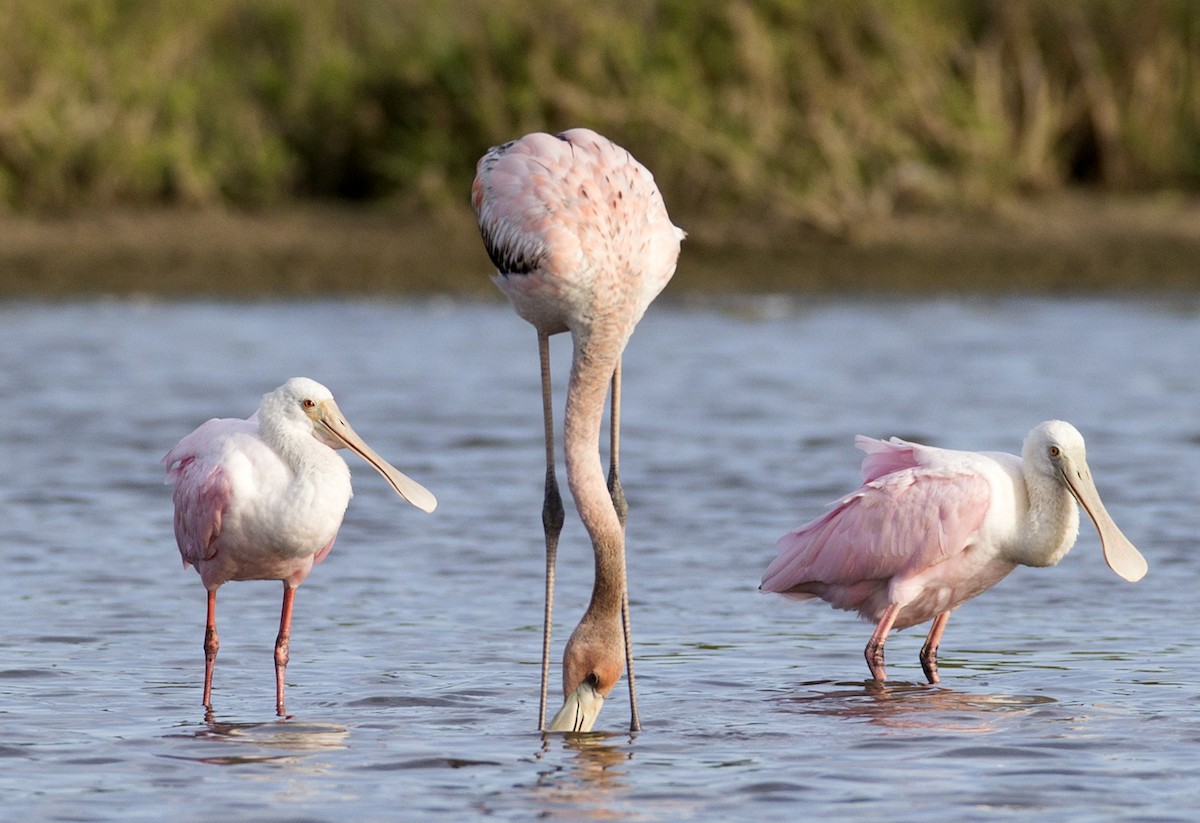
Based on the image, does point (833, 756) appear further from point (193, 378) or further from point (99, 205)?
point (99, 205)

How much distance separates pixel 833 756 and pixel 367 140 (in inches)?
509

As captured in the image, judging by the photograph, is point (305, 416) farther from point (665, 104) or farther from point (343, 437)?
point (665, 104)

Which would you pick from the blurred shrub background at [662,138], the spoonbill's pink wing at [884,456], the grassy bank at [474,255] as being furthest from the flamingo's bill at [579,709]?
the blurred shrub background at [662,138]

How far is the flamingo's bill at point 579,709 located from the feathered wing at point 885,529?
1.38m

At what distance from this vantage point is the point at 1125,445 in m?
12.6

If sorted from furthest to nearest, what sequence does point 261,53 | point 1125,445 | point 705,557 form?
point 261,53, point 1125,445, point 705,557

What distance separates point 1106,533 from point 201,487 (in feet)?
9.79

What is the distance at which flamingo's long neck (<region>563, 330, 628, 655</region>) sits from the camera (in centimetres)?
704

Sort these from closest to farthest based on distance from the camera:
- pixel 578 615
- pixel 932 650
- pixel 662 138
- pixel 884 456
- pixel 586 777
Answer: pixel 586 777 → pixel 932 650 → pixel 884 456 → pixel 578 615 → pixel 662 138

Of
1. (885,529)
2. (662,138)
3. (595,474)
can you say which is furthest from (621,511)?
(662,138)

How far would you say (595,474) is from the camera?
7105mm

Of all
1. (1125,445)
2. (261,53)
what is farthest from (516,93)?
(1125,445)

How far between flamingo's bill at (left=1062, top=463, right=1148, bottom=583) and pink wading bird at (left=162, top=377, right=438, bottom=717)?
A: 2.14m

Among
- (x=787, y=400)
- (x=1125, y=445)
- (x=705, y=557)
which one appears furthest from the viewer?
(x=787, y=400)
